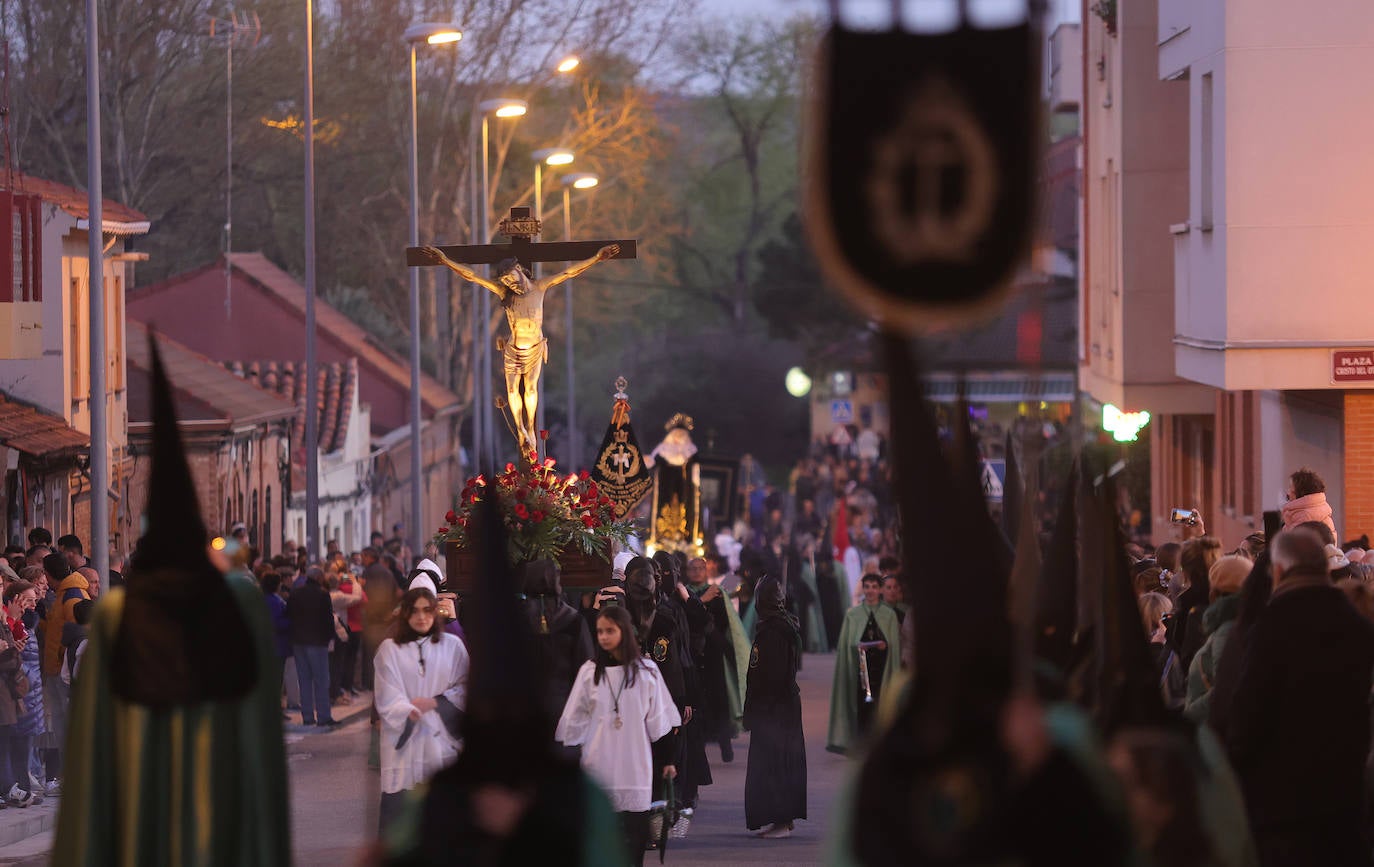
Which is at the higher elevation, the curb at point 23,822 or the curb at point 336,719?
the curb at point 23,822

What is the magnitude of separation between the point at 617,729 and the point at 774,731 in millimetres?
3223

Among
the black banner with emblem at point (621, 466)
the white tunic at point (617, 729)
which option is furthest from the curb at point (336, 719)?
the white tunic at point (617, 729)

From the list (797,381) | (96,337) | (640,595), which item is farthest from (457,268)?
(797,381)

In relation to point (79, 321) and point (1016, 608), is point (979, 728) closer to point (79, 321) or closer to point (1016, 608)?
point (1016, 608)

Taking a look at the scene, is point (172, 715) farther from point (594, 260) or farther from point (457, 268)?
point (594, 260)

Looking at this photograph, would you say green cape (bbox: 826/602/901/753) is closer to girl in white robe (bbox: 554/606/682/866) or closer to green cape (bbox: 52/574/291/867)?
girl in white robe (bbox: 554/606/682/866)

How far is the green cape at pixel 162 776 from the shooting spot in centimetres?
751

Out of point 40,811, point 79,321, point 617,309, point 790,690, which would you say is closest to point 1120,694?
point 790,690

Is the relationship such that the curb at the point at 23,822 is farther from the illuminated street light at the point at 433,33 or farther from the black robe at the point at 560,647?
the illuminated street light at the point at 433,33

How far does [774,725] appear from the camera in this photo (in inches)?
615

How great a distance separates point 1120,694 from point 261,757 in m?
2.67

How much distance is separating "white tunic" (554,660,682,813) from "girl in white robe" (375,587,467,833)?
3.45ft

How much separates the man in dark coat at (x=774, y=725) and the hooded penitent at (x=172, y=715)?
309 inches

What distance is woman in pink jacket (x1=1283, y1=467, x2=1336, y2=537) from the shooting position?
45.0 ft
